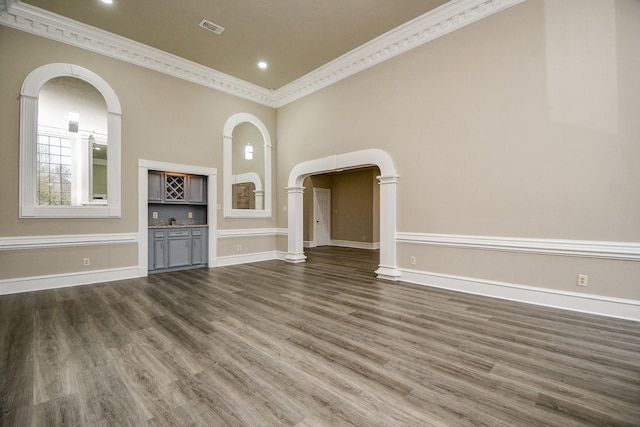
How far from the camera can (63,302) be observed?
3662 millimetres

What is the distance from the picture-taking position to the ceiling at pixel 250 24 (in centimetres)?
408

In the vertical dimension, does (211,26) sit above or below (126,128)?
above

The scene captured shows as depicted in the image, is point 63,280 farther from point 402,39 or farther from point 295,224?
point 402,39

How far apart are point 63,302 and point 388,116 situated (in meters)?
5.60

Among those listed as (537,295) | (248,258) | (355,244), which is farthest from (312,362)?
(355,244)

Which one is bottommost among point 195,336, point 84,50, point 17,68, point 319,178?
point 195,336

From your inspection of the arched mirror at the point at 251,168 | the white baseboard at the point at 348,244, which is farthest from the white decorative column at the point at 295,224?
the white baseboard at the point at 348,244

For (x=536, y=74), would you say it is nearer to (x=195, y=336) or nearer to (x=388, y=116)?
(x=388, y=116)

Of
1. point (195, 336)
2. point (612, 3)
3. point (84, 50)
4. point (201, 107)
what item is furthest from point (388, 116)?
point (84, 50)

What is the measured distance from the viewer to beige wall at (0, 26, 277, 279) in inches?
158

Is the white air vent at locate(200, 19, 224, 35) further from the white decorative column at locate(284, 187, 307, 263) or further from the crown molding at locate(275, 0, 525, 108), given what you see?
the white decorative column at locate(284, 187, 307, 263)

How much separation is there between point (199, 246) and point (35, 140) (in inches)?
121

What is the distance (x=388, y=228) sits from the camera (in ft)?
15.8

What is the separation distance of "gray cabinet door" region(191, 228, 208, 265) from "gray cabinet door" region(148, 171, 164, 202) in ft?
3.11
